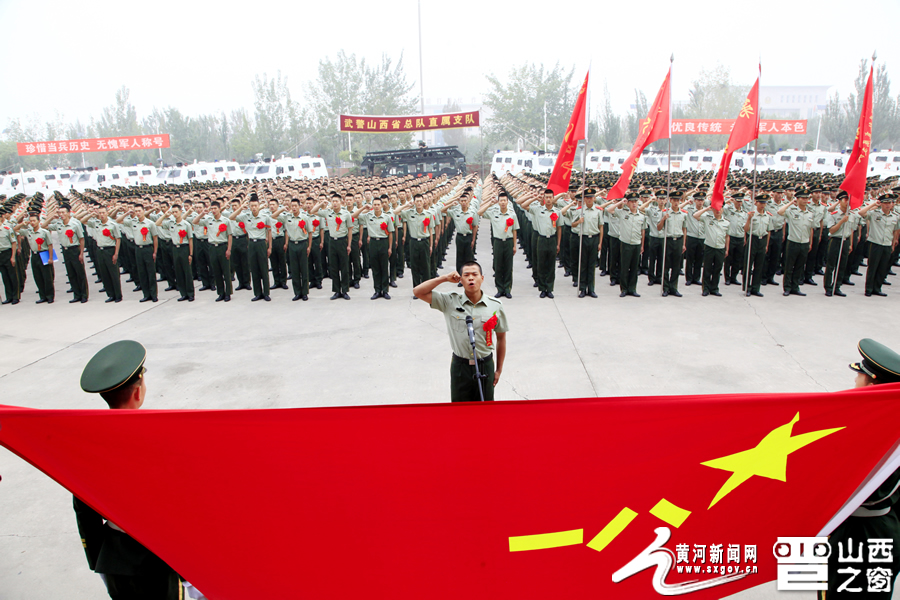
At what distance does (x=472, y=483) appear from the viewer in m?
2.05

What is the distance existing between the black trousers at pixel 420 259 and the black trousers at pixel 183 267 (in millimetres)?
3768

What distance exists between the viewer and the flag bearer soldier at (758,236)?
29.7ft

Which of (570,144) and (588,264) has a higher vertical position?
(570,144)

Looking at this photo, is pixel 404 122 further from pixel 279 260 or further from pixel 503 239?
pixel 503 239

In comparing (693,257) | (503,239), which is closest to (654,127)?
(693,257)

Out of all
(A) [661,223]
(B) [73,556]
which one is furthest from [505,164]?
(B) [73,556]

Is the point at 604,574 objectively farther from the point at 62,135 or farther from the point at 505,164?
the point at 62,135

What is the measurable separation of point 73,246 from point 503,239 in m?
7.28

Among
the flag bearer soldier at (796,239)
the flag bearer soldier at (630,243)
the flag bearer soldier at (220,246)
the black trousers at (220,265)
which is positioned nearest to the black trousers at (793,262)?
the flag bearer soldier at (796,239)

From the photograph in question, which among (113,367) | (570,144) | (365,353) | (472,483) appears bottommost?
(365,353)

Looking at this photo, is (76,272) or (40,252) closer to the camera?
(40,252)

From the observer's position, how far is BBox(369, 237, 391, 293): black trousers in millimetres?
9203

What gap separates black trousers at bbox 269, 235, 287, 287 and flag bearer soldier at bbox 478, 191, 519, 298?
12.0ft

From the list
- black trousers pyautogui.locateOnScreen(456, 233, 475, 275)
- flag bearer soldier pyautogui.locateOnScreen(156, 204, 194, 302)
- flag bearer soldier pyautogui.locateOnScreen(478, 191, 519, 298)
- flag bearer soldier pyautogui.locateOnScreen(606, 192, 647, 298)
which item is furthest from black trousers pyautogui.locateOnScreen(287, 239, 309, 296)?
flag bearer soldier pyautogui.locateOnScreen(606, 192, 647, 298)
